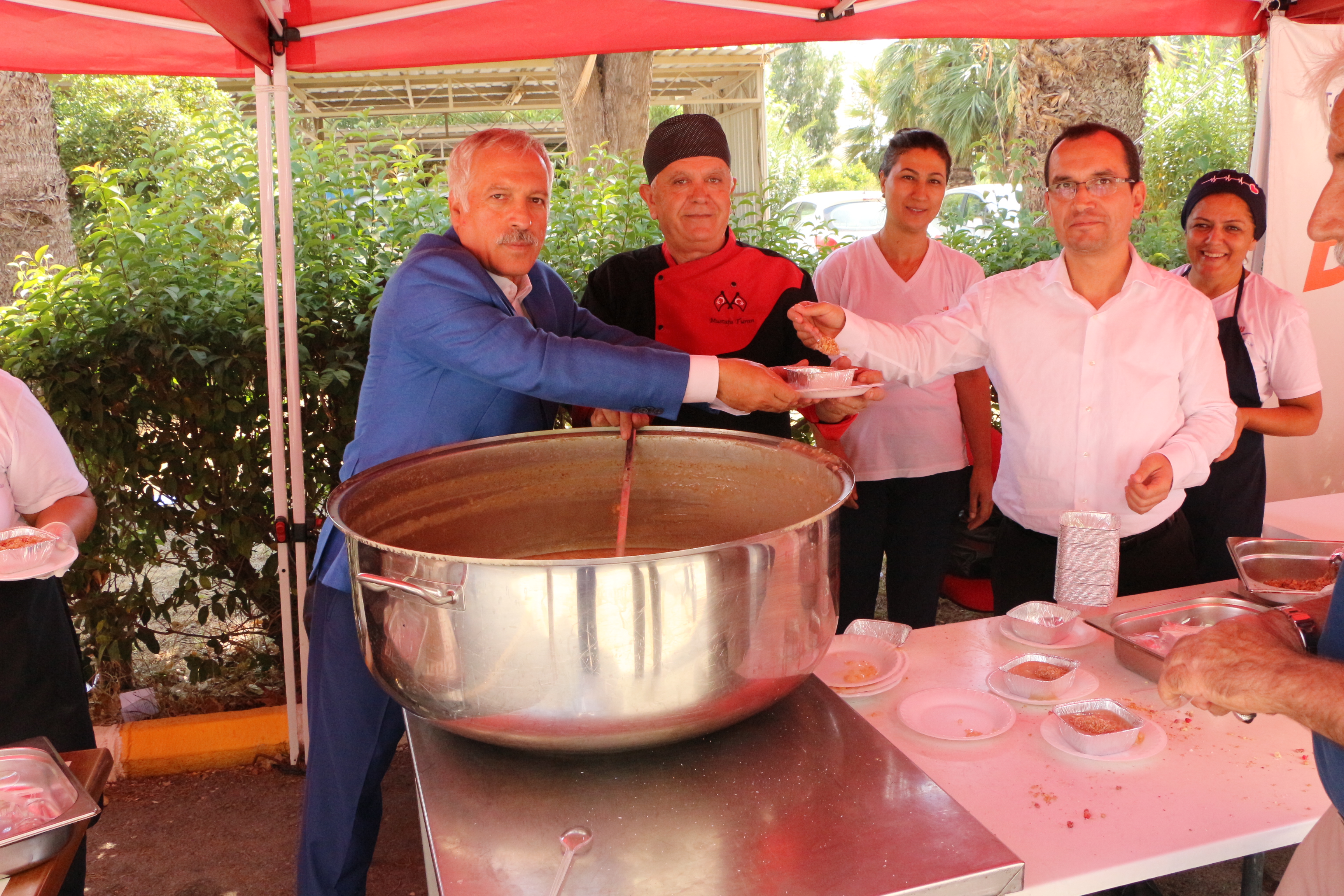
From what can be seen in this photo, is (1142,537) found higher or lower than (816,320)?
lower

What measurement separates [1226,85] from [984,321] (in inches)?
569

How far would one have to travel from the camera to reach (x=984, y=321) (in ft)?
8.59

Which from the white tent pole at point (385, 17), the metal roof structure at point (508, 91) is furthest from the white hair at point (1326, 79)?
the metal roof structure at point (508, 91)

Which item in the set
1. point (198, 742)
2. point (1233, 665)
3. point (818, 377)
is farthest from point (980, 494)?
point (198, 742)

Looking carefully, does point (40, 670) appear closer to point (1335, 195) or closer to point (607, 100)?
point (1335, 195)

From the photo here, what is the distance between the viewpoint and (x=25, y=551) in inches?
81.9

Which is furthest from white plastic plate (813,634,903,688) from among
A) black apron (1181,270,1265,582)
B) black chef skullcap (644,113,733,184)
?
black apron (1181,270,1265,582)

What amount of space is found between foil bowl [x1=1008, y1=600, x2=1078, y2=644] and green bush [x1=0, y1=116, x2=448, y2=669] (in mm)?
2517

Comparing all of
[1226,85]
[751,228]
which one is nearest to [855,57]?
[1226,85]

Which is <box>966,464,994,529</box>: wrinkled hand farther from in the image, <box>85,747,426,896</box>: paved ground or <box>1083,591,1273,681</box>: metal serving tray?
<box>85,747,426,896</box>: paved ground

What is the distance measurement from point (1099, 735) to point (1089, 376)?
1.17m

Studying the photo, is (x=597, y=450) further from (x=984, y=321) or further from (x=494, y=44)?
(x=494, y=44)

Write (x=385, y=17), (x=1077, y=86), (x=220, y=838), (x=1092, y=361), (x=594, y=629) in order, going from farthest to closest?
1. (x=1077, y=86)
2. (x=220, y=838)
3. (x=385, y=17)
4. (x=1092, y=361)
5. (x=594, y=629)

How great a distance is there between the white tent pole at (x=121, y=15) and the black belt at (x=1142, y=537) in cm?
271
